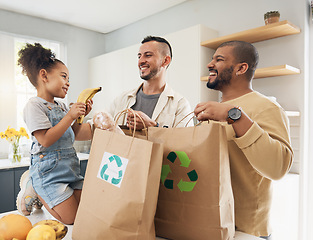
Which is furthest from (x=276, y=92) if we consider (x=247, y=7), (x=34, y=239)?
(x=34, y=239)

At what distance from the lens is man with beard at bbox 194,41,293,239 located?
0.89 meters

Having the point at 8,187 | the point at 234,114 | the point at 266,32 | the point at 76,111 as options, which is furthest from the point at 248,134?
the point at 8,187

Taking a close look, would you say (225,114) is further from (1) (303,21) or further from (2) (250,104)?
(1) (303,21)

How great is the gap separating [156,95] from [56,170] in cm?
69

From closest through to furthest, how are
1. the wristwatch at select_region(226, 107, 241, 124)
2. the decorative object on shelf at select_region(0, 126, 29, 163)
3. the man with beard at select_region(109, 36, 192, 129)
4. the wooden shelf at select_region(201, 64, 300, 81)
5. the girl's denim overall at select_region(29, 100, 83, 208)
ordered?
the wristwatch at select_region(226, 107, 241, 124) → the girl's denim overall at select_region(29, 100, 83, 208) → the man with beard at select_region(109, 36, 192, 129) → the wooden shelf at select_region(201, 64, 300, 81) → the decorative object on shelf at select_region(0, 126, 29, 163)

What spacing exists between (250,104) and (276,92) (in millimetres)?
1436

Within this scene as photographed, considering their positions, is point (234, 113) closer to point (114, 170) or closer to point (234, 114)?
point (234, 114)

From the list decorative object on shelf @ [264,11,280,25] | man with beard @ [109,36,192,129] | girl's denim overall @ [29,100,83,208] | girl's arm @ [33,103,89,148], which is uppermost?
decorative object on shelf @ [264,11,280,25]

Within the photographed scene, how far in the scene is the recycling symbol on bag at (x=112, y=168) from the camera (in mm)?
796

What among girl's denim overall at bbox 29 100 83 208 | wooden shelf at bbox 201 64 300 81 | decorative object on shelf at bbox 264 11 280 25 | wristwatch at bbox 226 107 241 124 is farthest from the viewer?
decorative object on shelf at bbox 264 11 280 25

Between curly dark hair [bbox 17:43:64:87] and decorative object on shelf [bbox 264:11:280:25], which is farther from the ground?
decorative object on shelf [bbox 264:11:280:25]

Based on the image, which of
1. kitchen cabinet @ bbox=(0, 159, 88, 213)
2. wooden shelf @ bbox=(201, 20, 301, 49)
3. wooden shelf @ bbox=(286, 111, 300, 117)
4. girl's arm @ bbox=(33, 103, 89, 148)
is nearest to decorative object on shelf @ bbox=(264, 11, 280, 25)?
wooden shelf @ bbox=(201, 20, 301, 49)

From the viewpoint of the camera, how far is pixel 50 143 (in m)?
1.24

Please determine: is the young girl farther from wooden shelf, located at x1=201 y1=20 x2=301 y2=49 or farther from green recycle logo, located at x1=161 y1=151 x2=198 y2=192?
wooden shelf, located at x1=201 y1=20 x2=301 y2=49
